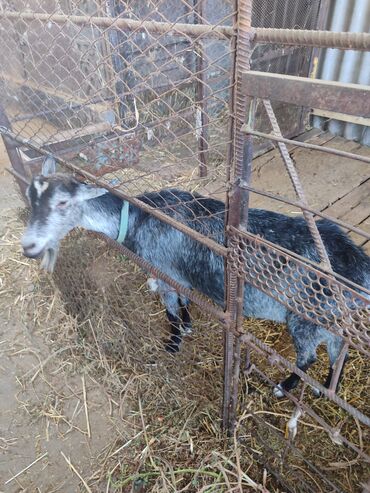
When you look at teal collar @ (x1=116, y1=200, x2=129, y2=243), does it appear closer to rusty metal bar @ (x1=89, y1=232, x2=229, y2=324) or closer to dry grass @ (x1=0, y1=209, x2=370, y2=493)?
rusty metal bar @ (x1=89, y1=232, x2=229, y2=324)

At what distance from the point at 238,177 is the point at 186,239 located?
1.22 meters

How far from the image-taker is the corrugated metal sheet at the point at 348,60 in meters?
4.29

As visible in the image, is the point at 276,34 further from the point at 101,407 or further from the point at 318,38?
the point at 101,407

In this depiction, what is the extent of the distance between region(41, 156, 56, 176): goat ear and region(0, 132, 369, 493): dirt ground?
762mm

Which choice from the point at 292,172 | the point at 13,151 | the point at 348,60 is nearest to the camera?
the point at 292,172

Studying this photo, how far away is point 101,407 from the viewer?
257cm

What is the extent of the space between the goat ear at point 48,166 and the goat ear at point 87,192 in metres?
0.21

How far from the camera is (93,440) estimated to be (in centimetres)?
240

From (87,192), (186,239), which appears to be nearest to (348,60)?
(186,239)

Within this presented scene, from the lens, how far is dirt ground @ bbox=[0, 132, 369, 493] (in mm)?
2209

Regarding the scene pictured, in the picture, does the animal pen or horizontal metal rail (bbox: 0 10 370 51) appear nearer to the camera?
horizontal metal rail (bbox: 0 10 370 51)

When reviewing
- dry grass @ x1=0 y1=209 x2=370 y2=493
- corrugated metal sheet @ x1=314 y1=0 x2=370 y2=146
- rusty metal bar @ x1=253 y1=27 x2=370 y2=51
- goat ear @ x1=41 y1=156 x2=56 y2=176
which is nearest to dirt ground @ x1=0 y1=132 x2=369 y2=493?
dry grass @ x1=0 y1=209 x2=370 y2=493

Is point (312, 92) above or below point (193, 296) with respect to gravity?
above

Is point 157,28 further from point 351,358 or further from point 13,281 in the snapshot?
point 13,281
